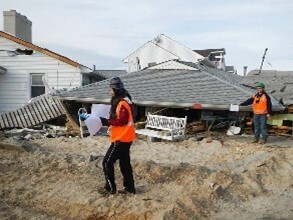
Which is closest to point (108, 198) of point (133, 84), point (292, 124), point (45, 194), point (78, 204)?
point (78, 204)

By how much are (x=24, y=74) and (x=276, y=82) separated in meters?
10.7

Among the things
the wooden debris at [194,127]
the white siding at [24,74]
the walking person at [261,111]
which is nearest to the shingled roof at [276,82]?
the walking person at [261,111]

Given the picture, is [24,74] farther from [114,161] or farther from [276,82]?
[114,161]

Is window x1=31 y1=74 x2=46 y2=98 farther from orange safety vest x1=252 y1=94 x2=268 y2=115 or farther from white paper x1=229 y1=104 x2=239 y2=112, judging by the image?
orange safety vest x1=252 y1=94 x2=268 y2=115

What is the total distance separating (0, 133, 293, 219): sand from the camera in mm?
5742

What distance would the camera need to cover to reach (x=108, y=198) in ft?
19.8

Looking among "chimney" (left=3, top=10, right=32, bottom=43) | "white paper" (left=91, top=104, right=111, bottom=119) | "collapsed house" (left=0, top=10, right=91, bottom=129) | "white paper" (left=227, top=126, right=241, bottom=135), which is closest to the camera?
"white paper" (left=91, top=104, right=111, bottom=119)

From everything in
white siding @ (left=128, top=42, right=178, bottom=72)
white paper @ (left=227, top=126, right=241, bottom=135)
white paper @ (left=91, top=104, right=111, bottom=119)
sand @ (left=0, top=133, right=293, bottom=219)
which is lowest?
sand @ (left=0, top=133, right=293, bottom=219)

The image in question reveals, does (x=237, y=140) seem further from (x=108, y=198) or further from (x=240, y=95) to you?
(x=108, y=198)

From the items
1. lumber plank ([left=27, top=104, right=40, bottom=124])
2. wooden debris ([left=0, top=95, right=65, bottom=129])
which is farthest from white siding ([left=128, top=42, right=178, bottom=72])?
lumber plank ([left=27, top=104, right=40, bottom=124])

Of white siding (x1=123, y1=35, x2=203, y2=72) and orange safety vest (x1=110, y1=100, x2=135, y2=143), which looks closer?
orange safety vest (x1=110, y1=100, x2=135, y2=143)

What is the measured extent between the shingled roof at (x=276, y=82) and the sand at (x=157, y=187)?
4818 millimetres

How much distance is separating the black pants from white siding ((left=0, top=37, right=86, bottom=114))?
40.3 feet

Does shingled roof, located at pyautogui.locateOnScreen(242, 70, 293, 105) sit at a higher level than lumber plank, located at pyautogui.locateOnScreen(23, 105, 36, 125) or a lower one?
higher
